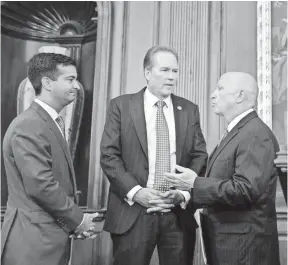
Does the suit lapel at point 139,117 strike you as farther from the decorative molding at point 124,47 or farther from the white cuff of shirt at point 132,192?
the decorative molding at point 124,47

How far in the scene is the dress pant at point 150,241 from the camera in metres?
2.90

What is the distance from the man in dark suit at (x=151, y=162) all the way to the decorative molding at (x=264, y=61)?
728 millimetres

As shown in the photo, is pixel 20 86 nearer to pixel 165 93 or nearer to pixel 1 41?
pixel 1 41

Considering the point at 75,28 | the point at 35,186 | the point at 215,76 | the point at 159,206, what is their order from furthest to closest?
1. the point at 75,28
2. the point at 215,76
3. the point at 159,206
4. the point at 35,186

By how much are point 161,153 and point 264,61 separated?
4.29 feet

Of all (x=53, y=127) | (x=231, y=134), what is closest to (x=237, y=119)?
(x=231, y=134)

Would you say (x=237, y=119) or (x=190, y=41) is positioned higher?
(x=190, y=41)

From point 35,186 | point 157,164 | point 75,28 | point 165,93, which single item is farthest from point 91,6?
point 35,186

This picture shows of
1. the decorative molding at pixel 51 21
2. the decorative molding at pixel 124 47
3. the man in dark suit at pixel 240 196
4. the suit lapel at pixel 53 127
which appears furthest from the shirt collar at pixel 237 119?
the decorative molding at pixel 51 21

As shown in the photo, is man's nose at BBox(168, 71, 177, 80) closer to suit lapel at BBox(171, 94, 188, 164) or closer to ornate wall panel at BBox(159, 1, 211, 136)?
suit lapel at BBox(171, 94, 188, 164)

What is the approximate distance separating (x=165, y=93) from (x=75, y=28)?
5.88ft

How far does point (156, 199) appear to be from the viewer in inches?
114

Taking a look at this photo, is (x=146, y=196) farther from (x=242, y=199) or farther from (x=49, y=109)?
(x=49, y=109)

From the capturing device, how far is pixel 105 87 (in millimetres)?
4082
